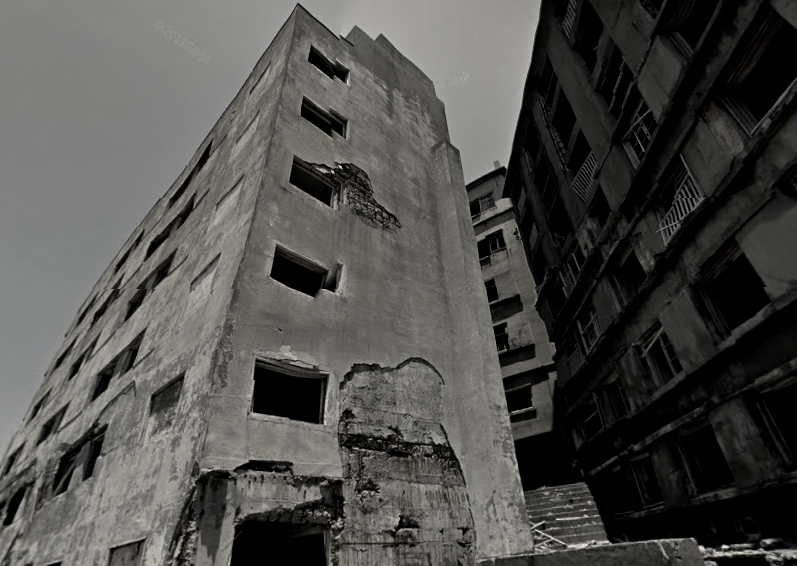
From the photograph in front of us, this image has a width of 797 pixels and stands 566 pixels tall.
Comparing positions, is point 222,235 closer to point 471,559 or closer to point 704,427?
point 471,559

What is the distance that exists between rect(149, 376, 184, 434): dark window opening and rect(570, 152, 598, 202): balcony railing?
42.2ft

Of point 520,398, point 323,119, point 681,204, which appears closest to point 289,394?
point 323,119

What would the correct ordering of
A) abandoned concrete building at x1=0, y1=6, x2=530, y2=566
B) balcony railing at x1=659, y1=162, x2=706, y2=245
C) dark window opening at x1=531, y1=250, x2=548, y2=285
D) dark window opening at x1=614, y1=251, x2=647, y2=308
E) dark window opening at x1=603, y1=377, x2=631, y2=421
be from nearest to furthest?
abandoned concrete building at x1=0, y1=6, x2=530, y2=566
balcony railing at x1=659, y1=162, x2=706, y2=245
dark window opening at x1=614, y1=251, x2=647, y2=308
dark window opening at x1=603, y1=377, x2=631, y2=421
dark window opening at x1=531, y1=250, x2=548, y2=285

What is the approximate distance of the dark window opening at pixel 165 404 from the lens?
7055 millimetres

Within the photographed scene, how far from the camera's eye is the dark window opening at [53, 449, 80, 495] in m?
10.5

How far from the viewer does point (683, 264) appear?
29.0 ft

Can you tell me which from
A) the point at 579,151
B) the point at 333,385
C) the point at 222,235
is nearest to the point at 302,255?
the point at 222,235

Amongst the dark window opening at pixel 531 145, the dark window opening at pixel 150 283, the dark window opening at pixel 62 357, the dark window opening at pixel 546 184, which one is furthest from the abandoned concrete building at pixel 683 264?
the dark window opening at pixel 62 357

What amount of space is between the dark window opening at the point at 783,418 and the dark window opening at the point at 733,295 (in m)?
1.36

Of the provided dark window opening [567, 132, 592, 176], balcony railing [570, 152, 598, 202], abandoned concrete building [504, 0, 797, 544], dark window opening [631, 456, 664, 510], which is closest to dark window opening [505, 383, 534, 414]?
abandoned concrete building [504, 0, 797, 544]

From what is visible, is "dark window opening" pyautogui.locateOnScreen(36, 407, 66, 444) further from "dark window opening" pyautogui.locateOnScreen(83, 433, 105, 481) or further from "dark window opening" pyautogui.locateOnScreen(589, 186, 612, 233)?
"dark window opening" pyautogui.locateOnScreen(589, 186, 612, 233)

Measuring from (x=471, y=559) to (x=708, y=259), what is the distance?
7035mm

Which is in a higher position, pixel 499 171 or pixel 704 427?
pixel 499 171

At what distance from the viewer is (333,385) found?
24.9 feet
